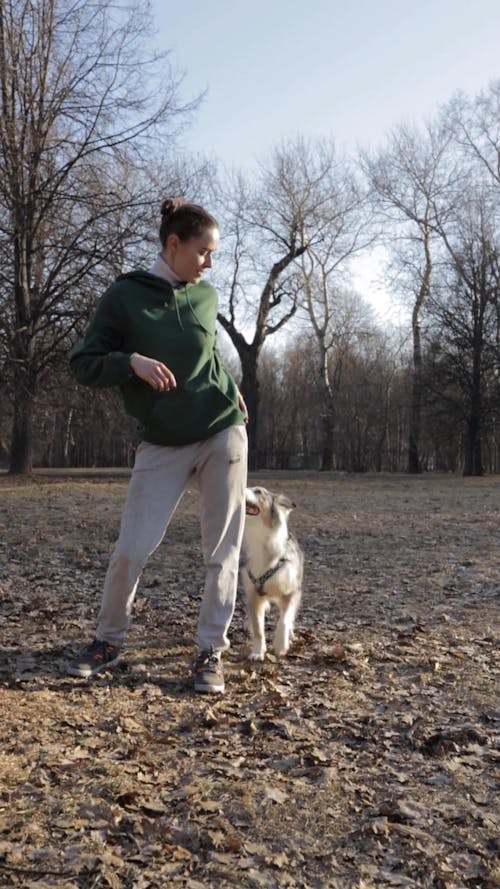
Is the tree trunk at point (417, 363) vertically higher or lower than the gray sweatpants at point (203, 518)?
higher

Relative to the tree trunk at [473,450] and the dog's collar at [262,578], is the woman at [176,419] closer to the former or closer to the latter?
the dog's collar at [262,578]

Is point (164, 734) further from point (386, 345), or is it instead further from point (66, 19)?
point (386, 345)

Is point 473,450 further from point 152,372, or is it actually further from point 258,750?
point 258,750

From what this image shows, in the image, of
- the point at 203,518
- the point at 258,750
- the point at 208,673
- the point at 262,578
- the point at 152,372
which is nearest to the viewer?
the point at 258,750

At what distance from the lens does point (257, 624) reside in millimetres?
4797

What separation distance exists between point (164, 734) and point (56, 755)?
508mm

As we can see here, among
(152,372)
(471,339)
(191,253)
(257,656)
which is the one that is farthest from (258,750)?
(471,339)

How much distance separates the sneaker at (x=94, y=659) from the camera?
13.5 ft

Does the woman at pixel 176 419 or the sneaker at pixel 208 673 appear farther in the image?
the sneaker at pixel 208 673

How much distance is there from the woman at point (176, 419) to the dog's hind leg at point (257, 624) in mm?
615

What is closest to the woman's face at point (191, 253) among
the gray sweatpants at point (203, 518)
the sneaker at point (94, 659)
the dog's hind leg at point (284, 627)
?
the gray sweatpants at point (203, 518)

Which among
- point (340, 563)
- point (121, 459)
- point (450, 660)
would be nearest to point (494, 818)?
point (450, 660)

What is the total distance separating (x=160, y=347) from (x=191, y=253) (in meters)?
0.50

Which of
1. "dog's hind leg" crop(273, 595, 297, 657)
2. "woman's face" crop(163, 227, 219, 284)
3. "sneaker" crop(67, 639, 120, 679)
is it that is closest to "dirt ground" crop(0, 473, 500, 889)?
"sneaker" crop(67, 639, 120, 679)
